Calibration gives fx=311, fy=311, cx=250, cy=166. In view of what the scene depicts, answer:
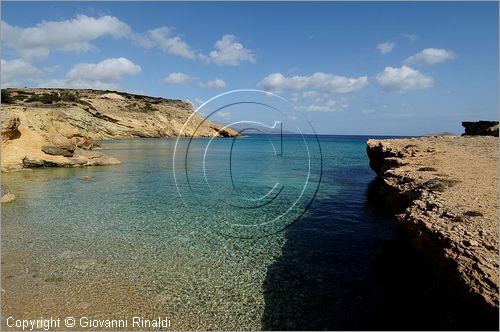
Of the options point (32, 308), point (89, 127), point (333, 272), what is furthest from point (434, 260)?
point (89, 127)

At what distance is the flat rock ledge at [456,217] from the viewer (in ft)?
18.6

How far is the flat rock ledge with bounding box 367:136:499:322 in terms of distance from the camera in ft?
18.6

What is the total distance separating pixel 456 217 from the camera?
787 cm

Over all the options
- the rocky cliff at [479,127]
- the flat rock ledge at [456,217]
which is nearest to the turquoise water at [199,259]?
the flat rock ledge at [456,217]

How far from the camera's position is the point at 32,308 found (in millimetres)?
7645

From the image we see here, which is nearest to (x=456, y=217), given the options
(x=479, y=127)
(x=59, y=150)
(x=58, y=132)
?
(x=59, y=150)

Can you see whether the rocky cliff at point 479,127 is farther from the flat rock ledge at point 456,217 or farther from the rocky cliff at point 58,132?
the rocky cliff at point 58,132

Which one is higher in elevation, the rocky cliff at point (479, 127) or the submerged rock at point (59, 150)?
the rocky cliff at point (479, 127)

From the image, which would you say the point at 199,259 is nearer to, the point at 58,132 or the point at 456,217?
the point at 456,217

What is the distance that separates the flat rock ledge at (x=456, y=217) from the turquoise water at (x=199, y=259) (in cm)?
196

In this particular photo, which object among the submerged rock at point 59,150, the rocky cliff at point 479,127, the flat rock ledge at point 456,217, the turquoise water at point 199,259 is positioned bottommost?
the turquoise water at point 199,259

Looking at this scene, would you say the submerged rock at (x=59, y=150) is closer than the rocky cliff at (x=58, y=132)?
No

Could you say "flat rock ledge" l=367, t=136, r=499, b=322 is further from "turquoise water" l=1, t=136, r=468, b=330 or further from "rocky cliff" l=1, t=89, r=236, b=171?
"rocky cliff" l=1, t=89, r=236, b=171

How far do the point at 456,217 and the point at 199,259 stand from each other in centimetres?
774
